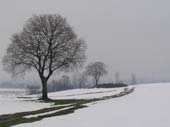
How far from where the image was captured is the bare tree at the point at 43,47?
42781mm

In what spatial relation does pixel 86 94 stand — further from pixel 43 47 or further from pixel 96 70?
pixel 96 70

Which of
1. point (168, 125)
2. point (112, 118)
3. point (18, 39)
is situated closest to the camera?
point (168, 125)

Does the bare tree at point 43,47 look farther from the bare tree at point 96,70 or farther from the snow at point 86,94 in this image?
the bare tree at point 96,70

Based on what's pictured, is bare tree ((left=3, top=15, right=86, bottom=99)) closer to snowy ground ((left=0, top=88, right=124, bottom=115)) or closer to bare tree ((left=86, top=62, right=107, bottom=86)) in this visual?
snowy ground ((left=0, top=88, right=124, bottom=115))

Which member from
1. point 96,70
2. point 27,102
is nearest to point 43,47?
point 27,102

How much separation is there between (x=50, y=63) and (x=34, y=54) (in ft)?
8.62

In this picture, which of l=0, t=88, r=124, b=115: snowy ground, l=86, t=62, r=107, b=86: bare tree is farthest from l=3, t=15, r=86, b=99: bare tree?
l=86, t=62, r=107, b=86: bare tree

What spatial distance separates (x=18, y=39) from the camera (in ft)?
140

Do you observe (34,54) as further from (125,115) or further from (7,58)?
(125,115)

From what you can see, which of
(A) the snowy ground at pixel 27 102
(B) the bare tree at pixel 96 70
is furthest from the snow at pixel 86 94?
(B) the bare tree at pixel 96 70

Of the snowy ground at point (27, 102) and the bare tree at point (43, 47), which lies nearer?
the snowy ground at point (27, 102)

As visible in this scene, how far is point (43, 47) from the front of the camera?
43.2m

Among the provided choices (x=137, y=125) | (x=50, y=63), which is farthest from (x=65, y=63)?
(x=137, y=125)

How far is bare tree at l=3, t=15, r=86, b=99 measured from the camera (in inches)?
1684
